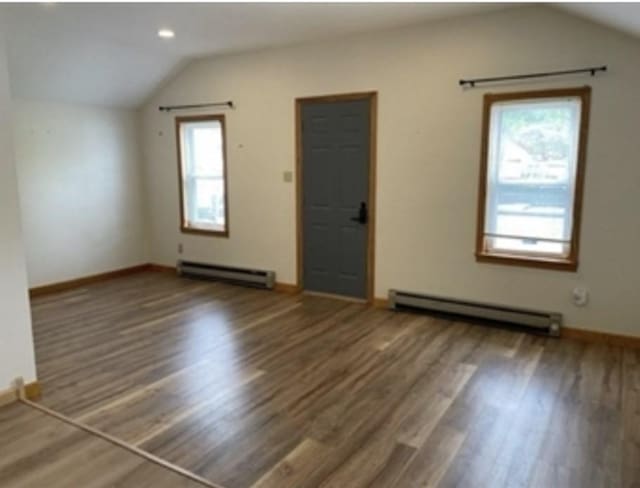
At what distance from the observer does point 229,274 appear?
19.8 ft

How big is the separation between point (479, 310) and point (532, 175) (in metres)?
1.27

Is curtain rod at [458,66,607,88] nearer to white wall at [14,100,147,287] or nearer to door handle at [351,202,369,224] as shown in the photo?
door handle at [351,202,369,224]

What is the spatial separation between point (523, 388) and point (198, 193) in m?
4.60

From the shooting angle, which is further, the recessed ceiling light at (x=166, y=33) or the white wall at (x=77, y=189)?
the white wall at (x=77, y=189)

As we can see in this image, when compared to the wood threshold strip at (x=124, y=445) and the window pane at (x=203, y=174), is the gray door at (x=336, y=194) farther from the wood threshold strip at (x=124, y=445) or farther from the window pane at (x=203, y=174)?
the wood threshold strip at (x=124, y=445)

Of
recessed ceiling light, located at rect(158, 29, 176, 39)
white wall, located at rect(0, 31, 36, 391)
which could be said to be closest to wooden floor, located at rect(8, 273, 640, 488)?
white wall, located at rect(0, 31, 36, 391)

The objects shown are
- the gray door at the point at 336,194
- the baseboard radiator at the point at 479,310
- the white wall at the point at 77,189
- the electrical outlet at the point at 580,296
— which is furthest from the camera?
the white wall at the point at 77,189

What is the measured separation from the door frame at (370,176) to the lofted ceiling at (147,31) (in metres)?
0.60

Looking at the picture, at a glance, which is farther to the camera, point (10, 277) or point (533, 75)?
point (533, 75)

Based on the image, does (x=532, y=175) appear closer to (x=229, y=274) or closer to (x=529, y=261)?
(x=529, y=261)

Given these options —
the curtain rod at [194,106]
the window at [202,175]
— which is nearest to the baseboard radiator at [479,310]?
the window at [202,175]

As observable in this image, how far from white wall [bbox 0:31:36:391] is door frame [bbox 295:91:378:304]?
2.93m

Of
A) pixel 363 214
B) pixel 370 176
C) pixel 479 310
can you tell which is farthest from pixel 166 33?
pixel 479 310

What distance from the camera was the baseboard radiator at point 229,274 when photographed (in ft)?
18.7
